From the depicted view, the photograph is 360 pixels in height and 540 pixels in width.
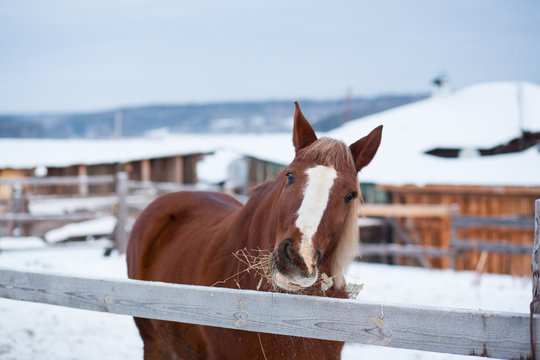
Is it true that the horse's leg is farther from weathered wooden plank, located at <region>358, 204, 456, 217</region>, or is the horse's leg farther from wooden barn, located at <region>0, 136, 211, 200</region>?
wooden barn, located at <region>0, 136, 211, 200</region>

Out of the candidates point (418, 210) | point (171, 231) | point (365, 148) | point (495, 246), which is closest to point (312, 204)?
point (365, 148)

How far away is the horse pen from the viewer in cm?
162

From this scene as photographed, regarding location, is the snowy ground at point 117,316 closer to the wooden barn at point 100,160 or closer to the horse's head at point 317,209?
the horse's head at point 317,209

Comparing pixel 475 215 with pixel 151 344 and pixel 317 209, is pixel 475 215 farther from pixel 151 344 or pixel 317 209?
pixel 317 209

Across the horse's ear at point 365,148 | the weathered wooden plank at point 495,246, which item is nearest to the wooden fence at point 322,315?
the horse's ear at point 365,148

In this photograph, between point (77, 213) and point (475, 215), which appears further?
point (475, 215)

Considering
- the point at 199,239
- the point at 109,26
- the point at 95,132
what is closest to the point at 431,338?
the point at 199,239

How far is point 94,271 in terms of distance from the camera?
26.7 ft

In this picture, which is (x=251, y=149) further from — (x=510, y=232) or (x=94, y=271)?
(x=94, y=271)

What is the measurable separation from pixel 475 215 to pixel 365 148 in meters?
12.4

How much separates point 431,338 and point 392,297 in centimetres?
515

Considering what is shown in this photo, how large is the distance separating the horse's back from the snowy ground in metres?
0.72

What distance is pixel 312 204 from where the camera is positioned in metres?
1.96

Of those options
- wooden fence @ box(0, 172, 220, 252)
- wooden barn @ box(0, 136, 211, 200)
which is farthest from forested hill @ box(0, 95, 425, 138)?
wooden fence @ box(0, 172, 220, 252)
